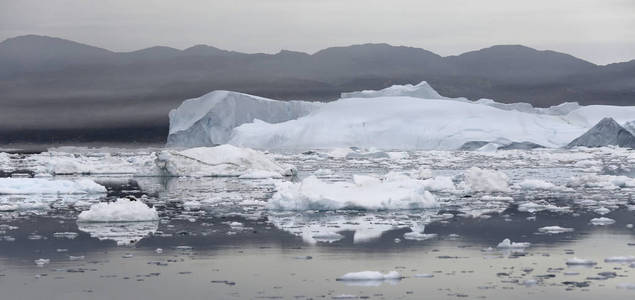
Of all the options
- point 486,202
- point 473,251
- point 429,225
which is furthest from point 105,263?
point 486,202

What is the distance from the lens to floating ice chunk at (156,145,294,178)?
21703 millimetres

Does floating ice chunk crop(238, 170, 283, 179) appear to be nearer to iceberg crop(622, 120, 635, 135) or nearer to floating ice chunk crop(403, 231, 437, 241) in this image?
floating ice chunk crop(403, 231, 437, 241)

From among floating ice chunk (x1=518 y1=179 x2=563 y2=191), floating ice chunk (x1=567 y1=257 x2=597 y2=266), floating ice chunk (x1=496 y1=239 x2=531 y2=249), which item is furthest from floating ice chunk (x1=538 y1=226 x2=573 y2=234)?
floating ice chunk (x1=518 y1=179 x2=563 y2=191)

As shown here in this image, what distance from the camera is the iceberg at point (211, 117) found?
1469 inches

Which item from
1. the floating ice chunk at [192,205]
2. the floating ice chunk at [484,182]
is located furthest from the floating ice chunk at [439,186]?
the floating ice chunk at [192,205]

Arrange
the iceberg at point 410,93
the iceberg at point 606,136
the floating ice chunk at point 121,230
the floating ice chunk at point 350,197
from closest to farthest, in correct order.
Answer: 1. the floating ice chunk at point 121,230
2. the floating ice chunk at point 350,197
3. the iceberg at point 606,136
4. the iceberg at point 410,93

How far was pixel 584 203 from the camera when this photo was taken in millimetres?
13859

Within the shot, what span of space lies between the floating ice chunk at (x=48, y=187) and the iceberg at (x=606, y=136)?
819 inches

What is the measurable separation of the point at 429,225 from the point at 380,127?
24.7 metres

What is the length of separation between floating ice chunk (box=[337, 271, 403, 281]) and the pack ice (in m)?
26.4

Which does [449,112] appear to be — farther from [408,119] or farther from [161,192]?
[161,192]

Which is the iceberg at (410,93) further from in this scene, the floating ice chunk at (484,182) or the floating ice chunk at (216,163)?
the floating ice chunk at (484,182)

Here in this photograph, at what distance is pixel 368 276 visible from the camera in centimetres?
758

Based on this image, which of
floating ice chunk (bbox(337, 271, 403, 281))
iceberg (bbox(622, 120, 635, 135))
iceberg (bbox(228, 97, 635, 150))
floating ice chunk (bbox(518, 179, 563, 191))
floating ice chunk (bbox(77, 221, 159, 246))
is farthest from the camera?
iceberg (bbox(228, 97, 635, 150))
